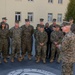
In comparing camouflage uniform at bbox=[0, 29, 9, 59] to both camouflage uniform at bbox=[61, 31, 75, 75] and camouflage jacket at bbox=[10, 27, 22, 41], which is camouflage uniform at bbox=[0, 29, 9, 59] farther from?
camouflage uniform at bbox=[61, 31, 75, 75]

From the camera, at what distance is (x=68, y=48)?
6148 millimetres

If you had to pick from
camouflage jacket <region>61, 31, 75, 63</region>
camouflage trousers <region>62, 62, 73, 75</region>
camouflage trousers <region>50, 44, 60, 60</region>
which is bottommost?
camouflage trousers <region>50, 44, 60, 60</region>

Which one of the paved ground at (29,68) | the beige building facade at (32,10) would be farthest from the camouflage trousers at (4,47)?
the beige building facade at (32,10)

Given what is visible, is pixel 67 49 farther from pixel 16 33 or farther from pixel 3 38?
pixel 3 38

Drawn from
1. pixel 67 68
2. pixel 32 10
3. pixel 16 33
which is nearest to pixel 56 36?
pixel 16 33

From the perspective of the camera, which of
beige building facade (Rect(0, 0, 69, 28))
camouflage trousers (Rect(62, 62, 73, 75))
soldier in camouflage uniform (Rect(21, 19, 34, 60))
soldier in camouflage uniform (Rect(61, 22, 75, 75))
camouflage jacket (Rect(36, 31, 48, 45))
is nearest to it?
soldier in camouflage uniform (Rect(61, 22, 75, 75))

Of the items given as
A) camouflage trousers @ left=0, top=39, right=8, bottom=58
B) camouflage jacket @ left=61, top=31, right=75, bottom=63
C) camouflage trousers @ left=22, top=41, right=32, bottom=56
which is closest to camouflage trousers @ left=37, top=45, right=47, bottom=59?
camouflage trousers @ left=22, top=41, right=32, bottom=56

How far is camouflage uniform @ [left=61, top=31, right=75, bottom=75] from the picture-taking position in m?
6.07

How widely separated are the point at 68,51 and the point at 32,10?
19.8 metres

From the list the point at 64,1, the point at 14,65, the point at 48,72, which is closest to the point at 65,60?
the point at 48,72

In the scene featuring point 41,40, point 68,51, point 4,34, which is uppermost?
point 68,51

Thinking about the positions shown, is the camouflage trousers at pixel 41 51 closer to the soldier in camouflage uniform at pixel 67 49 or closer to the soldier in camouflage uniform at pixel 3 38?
the soldier in camouflage uniform at pixel 3 38

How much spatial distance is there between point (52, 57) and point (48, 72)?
1.67 m

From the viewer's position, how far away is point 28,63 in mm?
9703
